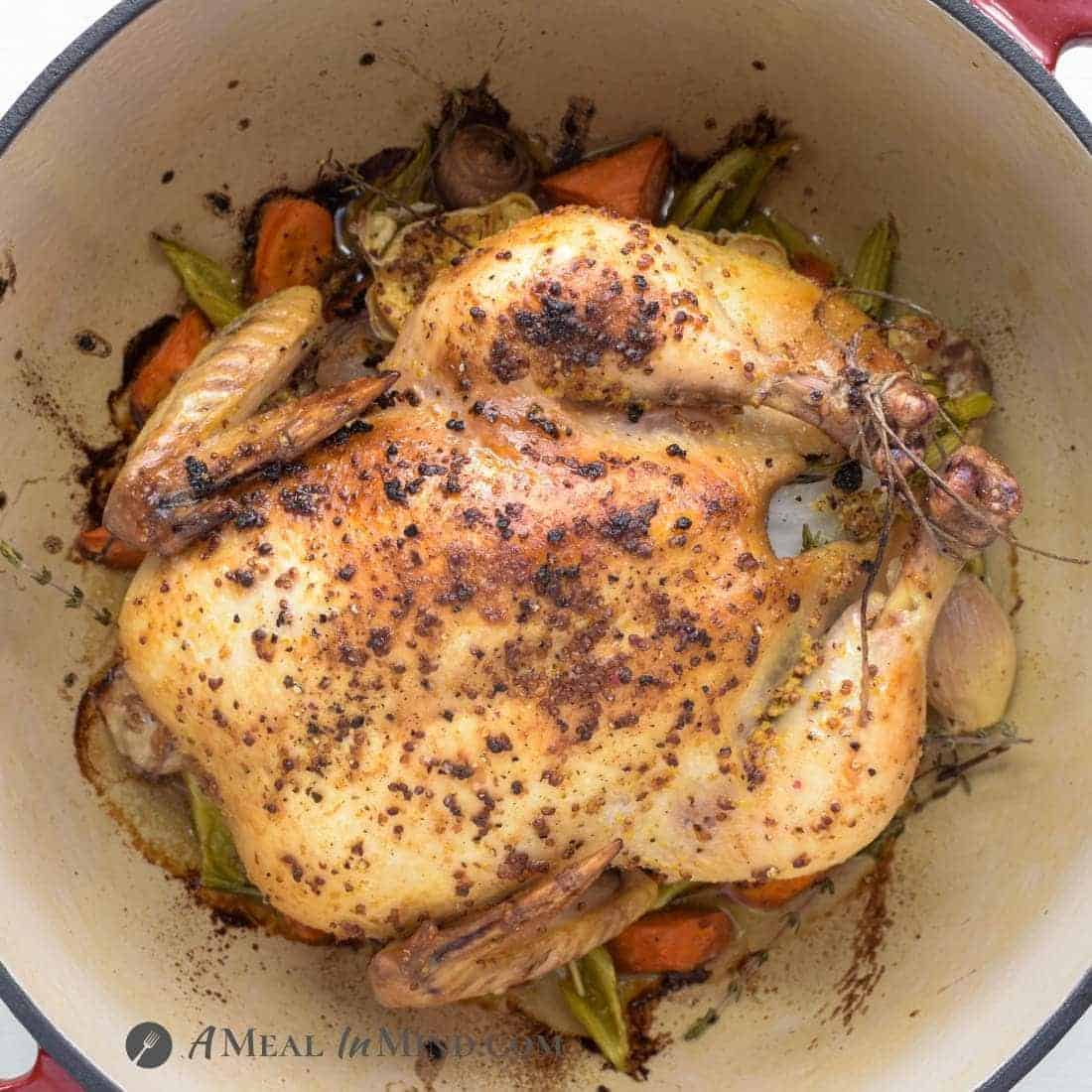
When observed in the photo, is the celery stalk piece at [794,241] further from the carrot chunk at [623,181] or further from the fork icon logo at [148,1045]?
the fork icon logo at [148,1045]

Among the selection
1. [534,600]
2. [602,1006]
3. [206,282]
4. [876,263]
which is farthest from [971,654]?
[206,282]

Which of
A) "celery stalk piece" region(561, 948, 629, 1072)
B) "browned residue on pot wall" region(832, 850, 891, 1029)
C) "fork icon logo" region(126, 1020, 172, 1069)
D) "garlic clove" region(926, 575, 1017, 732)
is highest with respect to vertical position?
"garlic clove" region(926, 575, 1017, 732)

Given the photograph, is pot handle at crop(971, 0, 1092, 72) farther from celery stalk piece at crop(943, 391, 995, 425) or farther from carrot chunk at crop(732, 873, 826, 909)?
carrot chunk at crop(732, 873, 826, 909)

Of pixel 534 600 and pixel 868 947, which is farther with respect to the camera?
pixel 868 947

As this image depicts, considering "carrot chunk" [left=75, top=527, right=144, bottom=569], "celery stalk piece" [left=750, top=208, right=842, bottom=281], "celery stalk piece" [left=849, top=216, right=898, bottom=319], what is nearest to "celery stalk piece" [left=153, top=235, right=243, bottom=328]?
"carrot chunk" [left=75, top=527, right=144, bottom=569]

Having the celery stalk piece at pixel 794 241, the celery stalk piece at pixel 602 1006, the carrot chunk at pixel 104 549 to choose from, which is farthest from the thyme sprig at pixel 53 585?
the celery stalk piece at pixel 794 241

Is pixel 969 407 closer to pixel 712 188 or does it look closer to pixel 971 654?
pixel 971 654
